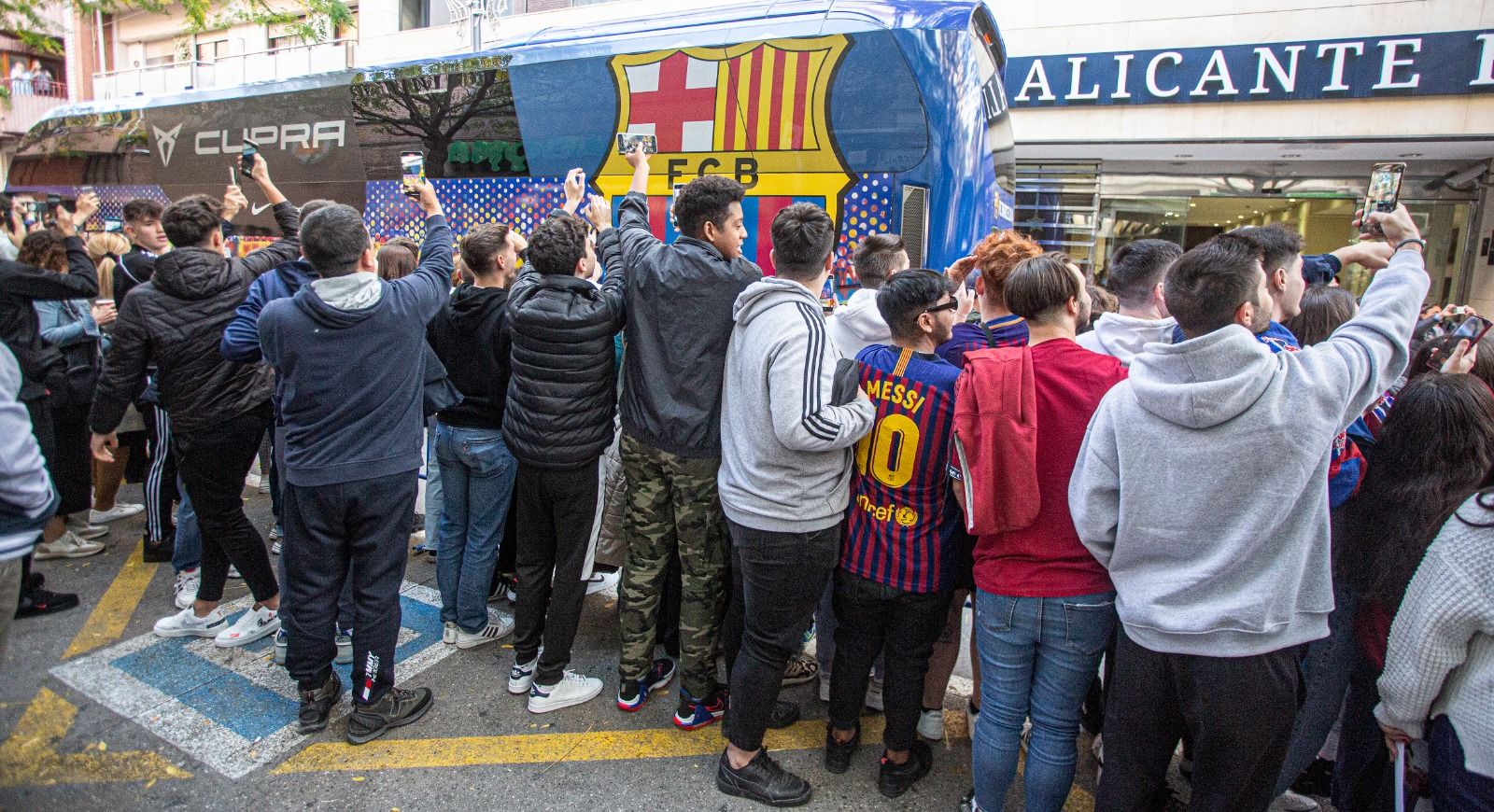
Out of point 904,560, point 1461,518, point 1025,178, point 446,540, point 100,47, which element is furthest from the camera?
point 100,47

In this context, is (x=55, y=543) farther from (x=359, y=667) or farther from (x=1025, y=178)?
(x=1025, y=178)

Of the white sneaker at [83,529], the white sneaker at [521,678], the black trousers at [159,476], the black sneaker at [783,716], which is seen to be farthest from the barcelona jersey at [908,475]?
the white sneaker at [83,529]

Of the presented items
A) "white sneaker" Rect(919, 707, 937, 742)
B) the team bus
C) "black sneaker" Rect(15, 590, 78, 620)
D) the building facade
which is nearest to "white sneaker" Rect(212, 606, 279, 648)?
"black sneaker" Rect(15, 590, 78, 620)

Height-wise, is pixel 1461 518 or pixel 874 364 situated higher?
pixel 874 364

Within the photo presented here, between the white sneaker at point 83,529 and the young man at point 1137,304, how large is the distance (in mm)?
6063

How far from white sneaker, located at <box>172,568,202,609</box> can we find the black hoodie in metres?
1.84

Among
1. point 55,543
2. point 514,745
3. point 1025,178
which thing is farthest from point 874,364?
point 1025,178

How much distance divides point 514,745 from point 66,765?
1.66 meters

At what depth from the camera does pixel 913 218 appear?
4672 mm

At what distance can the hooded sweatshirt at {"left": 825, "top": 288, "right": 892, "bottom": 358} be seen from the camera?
312cm

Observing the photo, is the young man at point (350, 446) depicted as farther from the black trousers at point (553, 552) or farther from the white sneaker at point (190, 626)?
the white sneaker at point (190, 626)

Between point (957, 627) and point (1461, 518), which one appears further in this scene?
point (957, 627)

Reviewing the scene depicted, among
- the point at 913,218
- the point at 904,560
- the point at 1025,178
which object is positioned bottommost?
the point at 904,560

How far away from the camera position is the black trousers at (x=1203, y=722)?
1924mm
